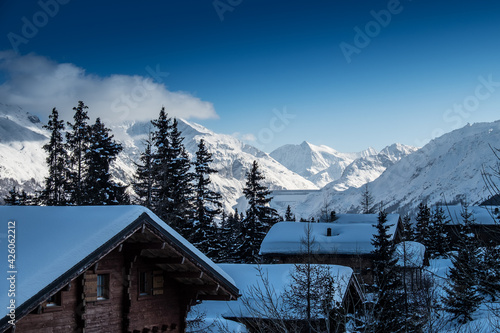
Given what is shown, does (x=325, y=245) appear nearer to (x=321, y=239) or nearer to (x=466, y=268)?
(x=321, y=239)

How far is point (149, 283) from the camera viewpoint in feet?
39.6

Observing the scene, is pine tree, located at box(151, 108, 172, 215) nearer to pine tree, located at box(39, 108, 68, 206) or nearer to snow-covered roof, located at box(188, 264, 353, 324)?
pine tree, located at box(39, 108, 68, 206)

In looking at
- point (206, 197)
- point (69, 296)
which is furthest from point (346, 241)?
point (69, 296)

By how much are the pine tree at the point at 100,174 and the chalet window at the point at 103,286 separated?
25294 mm

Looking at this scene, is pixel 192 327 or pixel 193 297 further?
A: pixel 192 327

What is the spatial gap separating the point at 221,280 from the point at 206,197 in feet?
99.3

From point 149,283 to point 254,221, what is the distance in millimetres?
36817

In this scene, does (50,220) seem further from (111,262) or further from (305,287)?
(305,287)

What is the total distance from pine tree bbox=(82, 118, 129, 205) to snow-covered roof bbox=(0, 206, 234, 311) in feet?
84.8

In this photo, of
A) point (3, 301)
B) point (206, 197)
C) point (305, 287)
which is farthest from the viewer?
point (206, 197)

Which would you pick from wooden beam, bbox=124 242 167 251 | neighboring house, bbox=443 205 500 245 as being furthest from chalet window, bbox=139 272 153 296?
neighboring house, bbox=443 205 500 245

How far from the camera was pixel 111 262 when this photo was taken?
434 inches

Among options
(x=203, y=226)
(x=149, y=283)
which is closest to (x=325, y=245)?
(x=203, y=226)

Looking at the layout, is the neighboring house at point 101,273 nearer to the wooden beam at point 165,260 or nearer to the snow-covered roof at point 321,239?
the wooden beam at point 165,260
